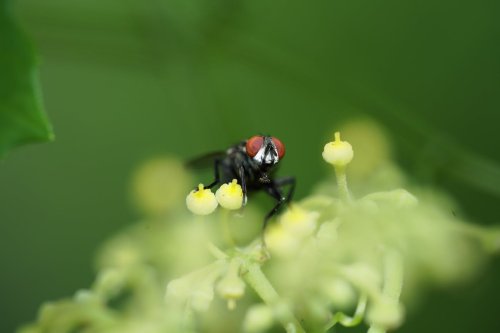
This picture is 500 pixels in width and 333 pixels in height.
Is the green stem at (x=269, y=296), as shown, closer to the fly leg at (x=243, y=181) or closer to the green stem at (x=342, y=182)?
the green stem at (x=342, y=182)

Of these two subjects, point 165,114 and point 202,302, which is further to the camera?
point 165,114

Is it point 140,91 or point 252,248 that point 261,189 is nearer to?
point 252,248

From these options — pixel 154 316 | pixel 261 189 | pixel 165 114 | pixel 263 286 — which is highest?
pixel 165 114

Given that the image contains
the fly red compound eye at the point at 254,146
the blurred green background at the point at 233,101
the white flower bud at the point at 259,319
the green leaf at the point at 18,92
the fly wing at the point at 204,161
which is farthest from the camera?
the blurred green background at the point at 233,101

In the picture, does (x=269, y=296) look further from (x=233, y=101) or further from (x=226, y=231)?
(x=233, y=101)

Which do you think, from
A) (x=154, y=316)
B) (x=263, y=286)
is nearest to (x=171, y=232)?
(x=154, y=316)

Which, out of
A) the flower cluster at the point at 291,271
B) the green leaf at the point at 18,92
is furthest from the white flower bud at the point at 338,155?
the green leaf at the point at 18,92
